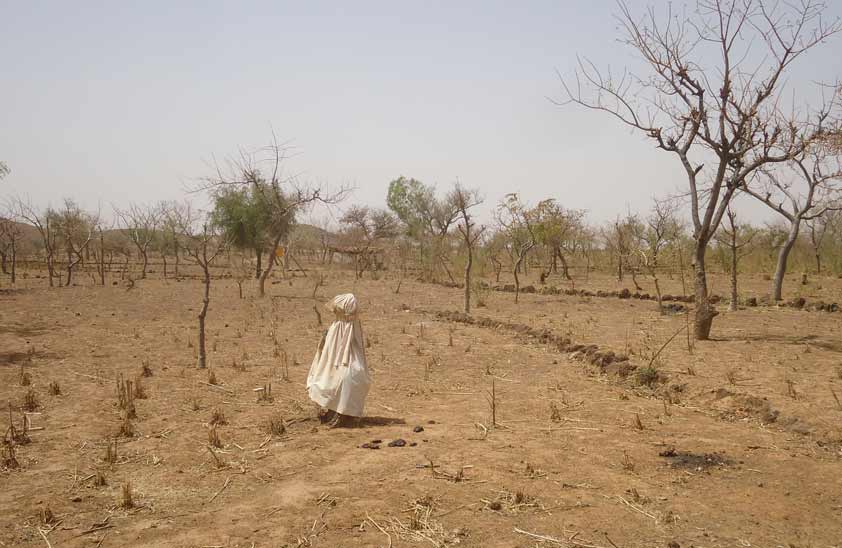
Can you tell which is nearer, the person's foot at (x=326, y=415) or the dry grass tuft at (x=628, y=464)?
the dry grass tuft at (x=628, y=464)

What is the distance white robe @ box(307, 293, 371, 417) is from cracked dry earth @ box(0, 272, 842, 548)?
32cm

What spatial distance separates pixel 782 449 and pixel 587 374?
12.9ft

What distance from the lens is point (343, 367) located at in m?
6.59

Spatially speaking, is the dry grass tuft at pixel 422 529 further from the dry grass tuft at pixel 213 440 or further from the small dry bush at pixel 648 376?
the small dry bush at pixel 648 376

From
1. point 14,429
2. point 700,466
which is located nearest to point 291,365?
point 14,429

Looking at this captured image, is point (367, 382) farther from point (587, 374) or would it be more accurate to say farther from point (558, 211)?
point (558, 211)

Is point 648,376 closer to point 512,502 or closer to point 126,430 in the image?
point 512,502

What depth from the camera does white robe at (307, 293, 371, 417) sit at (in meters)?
6.58

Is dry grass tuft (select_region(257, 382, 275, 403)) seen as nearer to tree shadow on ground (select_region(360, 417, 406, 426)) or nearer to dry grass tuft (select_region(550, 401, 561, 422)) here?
tree shadow on ground (select_region(360, 417, 406, 426))

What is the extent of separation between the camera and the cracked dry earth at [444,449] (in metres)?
4.27

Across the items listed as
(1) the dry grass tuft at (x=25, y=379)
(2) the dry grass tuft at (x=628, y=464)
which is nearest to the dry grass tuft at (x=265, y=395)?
(1) the dry grass tuft at (x=25, y=379)

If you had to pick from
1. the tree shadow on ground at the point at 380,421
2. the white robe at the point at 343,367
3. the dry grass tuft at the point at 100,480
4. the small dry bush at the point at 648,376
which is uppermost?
the white robe at the point at 343,367

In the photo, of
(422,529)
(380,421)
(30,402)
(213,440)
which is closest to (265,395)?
Result: (380,421)

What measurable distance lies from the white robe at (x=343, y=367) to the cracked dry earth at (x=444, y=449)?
0.32 metres
